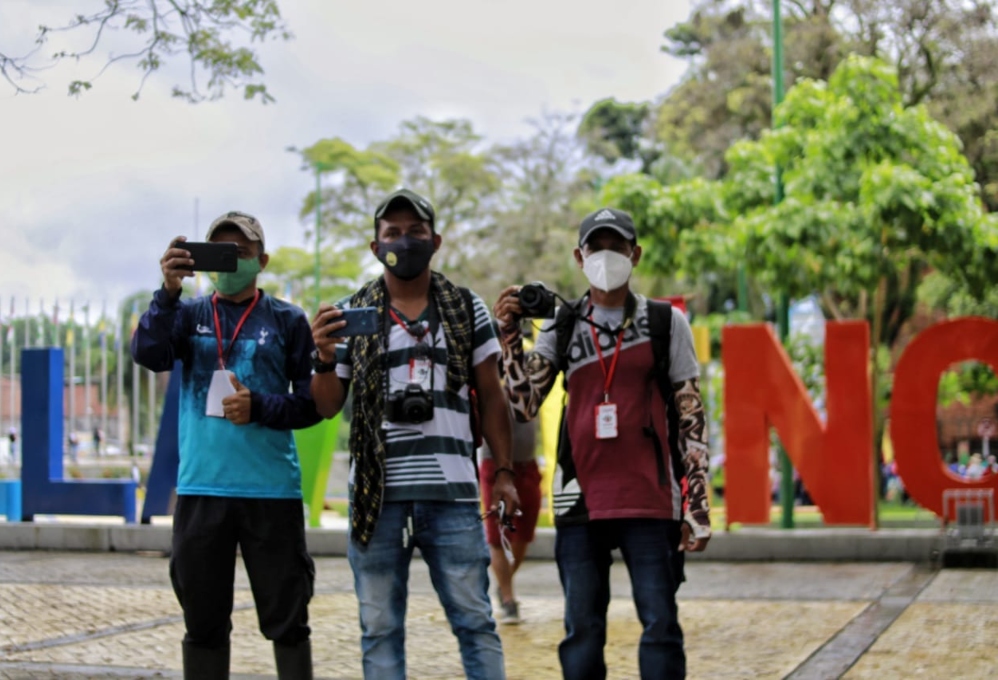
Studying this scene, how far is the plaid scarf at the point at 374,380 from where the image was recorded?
4.45 meters

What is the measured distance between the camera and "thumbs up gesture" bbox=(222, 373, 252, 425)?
16.1ft

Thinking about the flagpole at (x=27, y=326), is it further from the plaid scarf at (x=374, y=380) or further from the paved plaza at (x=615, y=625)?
the plaid scarf at (x=374, y=380)

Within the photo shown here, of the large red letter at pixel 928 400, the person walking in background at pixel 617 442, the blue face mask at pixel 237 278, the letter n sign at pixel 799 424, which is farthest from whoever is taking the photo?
the letter n sign at pixel 799 424

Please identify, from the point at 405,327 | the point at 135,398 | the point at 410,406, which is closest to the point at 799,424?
the point at 135,398

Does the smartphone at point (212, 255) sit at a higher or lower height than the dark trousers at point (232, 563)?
higher

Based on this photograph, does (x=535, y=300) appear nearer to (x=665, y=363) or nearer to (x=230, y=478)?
(x=665, y=363)

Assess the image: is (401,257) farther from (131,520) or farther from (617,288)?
(131,520)

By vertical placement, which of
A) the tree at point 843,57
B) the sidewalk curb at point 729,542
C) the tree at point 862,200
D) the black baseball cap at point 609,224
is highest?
the tree at point 843,57

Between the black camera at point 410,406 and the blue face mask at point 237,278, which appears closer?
the black camera at point 410,406

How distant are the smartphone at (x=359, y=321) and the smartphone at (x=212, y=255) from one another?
67 cm

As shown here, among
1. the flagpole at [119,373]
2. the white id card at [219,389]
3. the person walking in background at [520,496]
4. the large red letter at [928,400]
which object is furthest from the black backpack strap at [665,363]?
the flagpole at [119,373]

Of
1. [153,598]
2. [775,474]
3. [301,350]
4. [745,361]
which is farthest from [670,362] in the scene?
[775,474]

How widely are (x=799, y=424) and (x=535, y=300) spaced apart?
8710 millimetres

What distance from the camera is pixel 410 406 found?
4.43 m
